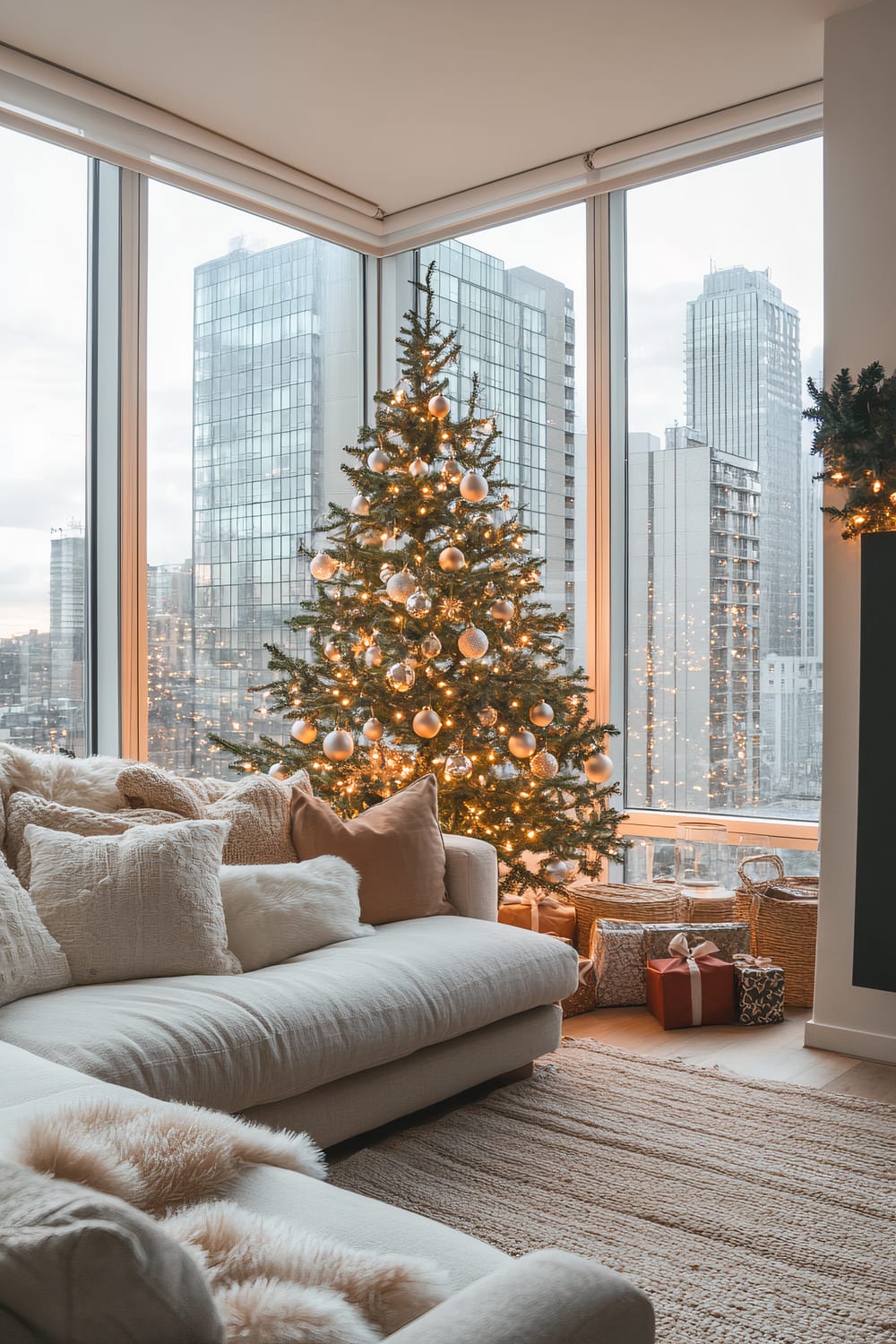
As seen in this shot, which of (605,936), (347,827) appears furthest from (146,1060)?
(605,936)

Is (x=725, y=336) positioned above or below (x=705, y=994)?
above

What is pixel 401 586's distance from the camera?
3857 mm

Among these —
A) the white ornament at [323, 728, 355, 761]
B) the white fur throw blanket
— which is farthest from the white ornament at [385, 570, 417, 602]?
the white fur throw blanket

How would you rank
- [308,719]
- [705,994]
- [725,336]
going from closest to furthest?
[705,994]
[308,719]
[725,336]

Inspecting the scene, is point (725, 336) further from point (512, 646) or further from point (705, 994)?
point (705, 994)

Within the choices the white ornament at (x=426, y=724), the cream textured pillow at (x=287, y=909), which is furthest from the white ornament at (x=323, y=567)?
the cream textured pillow at (x=287, y=909)

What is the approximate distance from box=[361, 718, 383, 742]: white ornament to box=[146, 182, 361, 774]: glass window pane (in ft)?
3.06

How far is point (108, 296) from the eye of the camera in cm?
427

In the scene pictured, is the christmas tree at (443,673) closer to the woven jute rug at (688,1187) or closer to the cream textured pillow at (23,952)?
the woven jute rug at (688,1187)

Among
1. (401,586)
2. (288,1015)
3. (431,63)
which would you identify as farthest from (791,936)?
(431,63)

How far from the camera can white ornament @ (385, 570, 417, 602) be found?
3855mm

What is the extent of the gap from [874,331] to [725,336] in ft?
3.89

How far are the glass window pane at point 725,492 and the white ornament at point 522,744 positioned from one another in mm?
944

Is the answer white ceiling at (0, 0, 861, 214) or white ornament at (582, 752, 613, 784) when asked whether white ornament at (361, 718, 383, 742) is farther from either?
white ceiling at (0, 0, 861, 214)
